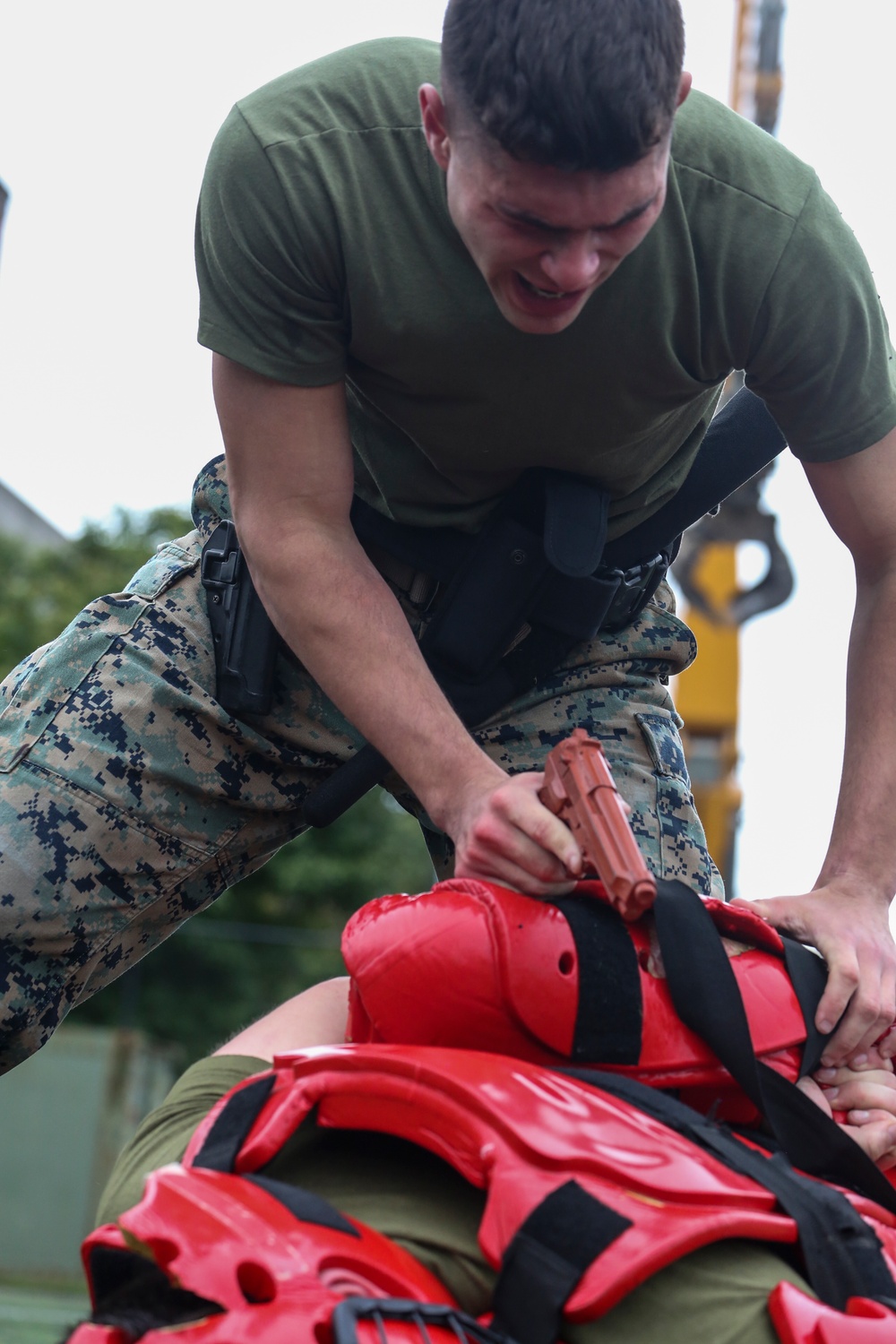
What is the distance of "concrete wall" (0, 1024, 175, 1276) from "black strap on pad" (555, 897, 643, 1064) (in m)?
20.3

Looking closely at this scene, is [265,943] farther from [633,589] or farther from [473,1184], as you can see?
[473,1184]

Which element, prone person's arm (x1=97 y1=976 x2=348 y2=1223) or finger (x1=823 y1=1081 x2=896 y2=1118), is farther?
finger (x1=823 y1=1081 x2=896 y2=1118)

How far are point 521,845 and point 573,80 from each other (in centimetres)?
99

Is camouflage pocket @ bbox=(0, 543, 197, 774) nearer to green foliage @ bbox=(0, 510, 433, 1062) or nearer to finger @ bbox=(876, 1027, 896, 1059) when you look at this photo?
finger @ bbox=(876, 1027, 896, 1059)

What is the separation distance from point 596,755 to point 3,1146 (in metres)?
→ 21.3

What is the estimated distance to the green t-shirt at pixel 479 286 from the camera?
2.49 m

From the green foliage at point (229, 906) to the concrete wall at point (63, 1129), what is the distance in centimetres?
544

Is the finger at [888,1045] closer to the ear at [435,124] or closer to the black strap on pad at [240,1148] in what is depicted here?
the black strap on pad at [240,1148]

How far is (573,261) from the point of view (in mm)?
2104

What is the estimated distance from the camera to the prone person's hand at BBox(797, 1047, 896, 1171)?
1825 millimetres

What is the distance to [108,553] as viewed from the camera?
99.0 feet

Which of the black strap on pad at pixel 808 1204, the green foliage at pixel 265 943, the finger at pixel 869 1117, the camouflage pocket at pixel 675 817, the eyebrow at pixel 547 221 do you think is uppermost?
the eyebrow at pixel 547 221

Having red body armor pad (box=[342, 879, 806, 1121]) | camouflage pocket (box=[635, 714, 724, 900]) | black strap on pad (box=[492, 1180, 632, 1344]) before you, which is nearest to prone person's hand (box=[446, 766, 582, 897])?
red body armor pad (box=[342, 879, 806, 1121])

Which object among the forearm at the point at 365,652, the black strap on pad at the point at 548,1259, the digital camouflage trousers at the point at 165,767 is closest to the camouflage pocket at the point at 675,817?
the digital camouflage trousers at the point at 165,767
